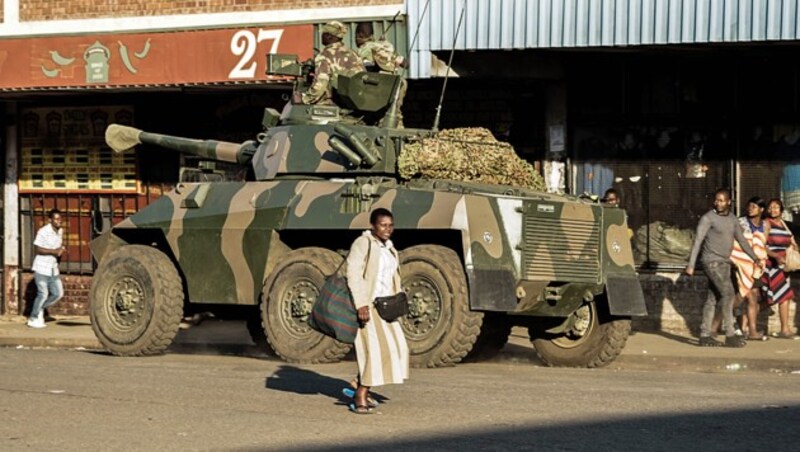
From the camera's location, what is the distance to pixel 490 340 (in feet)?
55.0

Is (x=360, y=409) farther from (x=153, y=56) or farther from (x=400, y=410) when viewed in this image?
(x=153, y=56)

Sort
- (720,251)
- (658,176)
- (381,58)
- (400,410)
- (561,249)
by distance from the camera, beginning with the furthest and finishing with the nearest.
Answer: (658,176), (720,251), (381,58), (561,249), (400,410)

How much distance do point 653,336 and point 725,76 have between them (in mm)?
3266

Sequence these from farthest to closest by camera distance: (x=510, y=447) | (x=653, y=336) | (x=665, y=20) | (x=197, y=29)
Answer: (x=197, y=29) → (x=653, y=336) → (x=665, y=20) → (x=510, y=447)

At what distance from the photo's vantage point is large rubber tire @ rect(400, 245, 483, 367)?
47.9ft

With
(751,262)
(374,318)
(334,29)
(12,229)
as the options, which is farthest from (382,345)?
(12,229)

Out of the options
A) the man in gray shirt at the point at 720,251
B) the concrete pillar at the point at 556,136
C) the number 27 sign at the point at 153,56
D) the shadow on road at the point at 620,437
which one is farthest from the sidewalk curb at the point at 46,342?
the shadow on road at the point at 620,437

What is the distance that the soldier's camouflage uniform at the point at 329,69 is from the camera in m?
16.8

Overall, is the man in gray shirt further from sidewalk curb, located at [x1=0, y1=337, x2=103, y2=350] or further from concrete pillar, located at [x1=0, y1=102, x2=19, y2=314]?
concrete pillar, located at [x1=0, y1=102, x2=19, y2=314]

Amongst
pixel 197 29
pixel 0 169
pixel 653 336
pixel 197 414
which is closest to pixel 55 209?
pixel 0 169

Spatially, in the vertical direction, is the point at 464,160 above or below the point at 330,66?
below

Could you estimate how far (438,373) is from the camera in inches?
566

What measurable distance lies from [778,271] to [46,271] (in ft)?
31.6

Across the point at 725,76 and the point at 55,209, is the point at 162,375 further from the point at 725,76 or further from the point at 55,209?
the point at 55,209
